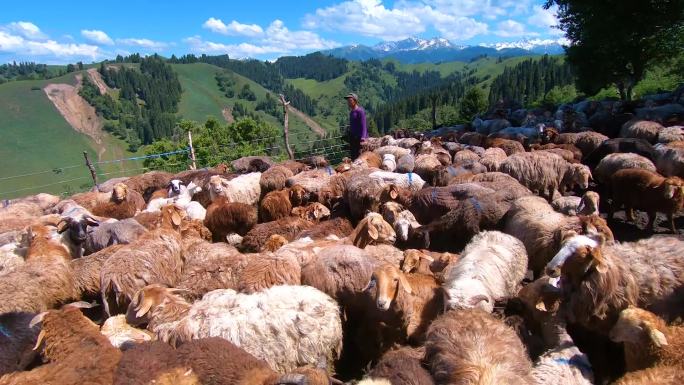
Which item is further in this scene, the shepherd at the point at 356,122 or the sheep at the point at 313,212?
the shepherd at the point at 356,122

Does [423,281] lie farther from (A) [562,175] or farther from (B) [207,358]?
(A) [562,175]

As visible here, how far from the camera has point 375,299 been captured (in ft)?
16.1

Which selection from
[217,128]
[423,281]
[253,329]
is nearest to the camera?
[253,329]

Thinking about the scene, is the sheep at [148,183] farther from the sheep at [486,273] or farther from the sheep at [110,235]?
the sheep at [486,273]

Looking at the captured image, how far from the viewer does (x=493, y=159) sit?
464 inches

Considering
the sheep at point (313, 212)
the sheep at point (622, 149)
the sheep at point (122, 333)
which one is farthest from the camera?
the sheep at point (622, 149)

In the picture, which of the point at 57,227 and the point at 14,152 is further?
the point at 14,152

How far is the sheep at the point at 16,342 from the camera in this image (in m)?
4.39

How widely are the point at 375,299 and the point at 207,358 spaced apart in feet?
6.44

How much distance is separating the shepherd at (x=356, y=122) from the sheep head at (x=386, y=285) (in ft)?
26.7

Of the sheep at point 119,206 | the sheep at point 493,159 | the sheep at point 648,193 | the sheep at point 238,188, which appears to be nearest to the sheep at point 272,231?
the sheep at point 238,188

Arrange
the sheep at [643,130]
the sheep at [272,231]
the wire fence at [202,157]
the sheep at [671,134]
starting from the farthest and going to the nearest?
the wire fence at [202,157]
the sheep at [643,130]
the sheep at [671,134]
the sheep at [272,231]

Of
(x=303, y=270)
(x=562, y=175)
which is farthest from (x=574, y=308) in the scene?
(x=562, y=175)

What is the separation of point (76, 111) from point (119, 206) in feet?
541
